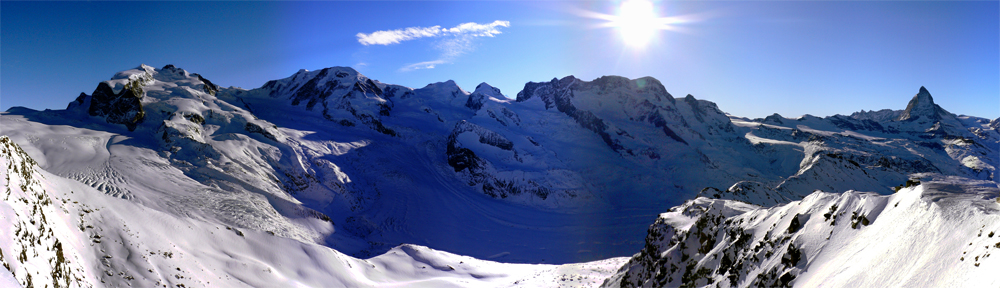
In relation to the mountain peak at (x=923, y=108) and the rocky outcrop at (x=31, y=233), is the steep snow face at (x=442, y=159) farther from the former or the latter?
the rocky outcrop at (x=31, y=233)

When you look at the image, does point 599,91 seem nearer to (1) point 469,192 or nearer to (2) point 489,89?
(2) point 489,89

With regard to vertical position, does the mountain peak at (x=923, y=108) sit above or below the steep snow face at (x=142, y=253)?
above

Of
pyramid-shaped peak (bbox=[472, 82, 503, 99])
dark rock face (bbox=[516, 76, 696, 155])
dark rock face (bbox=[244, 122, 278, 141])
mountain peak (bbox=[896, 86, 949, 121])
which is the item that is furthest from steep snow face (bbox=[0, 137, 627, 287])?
mountain peak (bbox=[896, 86, 949, 121])

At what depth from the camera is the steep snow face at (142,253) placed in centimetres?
1411

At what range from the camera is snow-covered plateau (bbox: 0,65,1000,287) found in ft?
47.3

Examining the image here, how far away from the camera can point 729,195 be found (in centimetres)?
3959

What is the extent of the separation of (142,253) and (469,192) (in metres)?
67.5

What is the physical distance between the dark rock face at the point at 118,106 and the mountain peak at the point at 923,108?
28069 centimetres

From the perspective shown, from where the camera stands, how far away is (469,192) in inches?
3440

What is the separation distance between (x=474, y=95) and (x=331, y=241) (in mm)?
111456

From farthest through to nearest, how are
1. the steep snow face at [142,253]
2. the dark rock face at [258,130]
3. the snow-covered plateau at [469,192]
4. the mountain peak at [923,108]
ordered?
the mountain peak at [923,108]
the dark rock face at [258,130]
the snow-covered plateau at [469,192]
the steep snow face at [142,253]


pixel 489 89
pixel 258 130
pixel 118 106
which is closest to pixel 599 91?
pixel 489 89

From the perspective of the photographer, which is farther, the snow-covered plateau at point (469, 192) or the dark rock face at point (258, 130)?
the dark rock face at point (258, 130)

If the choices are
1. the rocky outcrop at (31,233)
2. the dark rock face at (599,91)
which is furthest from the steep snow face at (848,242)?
the dark rock face at (599,91)
